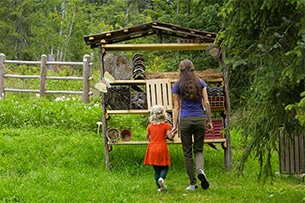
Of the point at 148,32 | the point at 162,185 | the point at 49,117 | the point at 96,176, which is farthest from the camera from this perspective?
the point at 49,117

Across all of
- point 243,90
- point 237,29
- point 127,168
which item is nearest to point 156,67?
point 243,90

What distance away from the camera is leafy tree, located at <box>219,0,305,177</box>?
19.5 feet

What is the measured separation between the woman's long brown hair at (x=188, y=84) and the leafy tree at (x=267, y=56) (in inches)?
50.2

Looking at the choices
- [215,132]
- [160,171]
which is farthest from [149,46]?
[160,171]

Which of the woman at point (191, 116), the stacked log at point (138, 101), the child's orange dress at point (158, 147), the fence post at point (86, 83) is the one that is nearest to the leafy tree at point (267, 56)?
the woman at point (191, 116)

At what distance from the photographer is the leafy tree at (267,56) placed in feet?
19.5

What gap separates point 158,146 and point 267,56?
240 cm

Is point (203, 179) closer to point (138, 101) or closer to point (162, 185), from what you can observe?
point (162, 185)

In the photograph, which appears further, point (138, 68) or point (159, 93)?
point (138, 68)

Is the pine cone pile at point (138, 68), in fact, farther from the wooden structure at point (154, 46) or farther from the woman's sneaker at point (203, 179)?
the woman's sneaker at point (203, 179)

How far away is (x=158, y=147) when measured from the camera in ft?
26.1

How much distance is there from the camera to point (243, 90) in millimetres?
12188

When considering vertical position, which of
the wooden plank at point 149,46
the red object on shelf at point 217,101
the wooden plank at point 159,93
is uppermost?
the wooden plank at point 149,46

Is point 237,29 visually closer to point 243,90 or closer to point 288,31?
point 288,31
